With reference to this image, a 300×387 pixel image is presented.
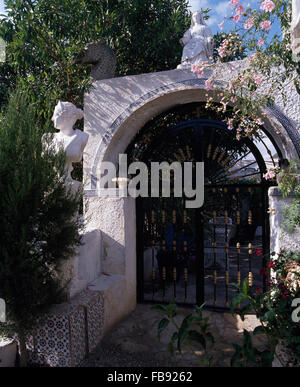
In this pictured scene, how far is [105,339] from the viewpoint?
364cm

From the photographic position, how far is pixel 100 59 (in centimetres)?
515

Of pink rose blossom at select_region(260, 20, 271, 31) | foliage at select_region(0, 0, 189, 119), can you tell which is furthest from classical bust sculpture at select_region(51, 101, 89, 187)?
pink rose blossom at select_region(260, 20, 271, 31)

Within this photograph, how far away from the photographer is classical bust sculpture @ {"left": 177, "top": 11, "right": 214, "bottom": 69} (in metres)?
4.34

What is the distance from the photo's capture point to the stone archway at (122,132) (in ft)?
12.9

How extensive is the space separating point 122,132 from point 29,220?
2.43 meters

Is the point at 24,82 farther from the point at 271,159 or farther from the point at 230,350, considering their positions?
the point at 230,350

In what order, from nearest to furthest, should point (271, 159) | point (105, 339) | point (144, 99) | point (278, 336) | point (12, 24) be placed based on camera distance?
point (278, 336) < point (105, 339) < point (271, 159) < point (144, 99) < point (12, 24)

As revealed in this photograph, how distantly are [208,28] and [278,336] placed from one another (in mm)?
4175

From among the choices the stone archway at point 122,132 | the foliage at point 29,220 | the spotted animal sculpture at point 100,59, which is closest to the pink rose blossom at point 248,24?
the stone archway at point 122,132

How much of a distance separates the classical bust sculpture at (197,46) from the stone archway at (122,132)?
0.28 meters

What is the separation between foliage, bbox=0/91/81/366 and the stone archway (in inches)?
49.1

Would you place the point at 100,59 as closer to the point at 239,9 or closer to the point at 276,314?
the point at 239,9

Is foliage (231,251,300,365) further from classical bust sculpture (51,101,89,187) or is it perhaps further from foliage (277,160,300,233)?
classical bust sculpture (51,101,89,187)

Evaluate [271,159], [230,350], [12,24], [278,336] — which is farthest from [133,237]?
[12,24]
